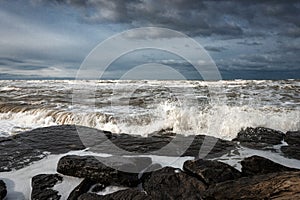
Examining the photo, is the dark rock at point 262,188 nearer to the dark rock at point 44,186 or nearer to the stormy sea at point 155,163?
the stormy sea at point 155,163

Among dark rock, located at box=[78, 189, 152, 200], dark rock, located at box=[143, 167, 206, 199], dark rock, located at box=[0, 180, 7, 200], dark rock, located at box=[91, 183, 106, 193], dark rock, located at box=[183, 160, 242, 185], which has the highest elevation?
dark rock, located at box=[183, 160, 242, 185]

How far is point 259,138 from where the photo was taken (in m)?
7.94

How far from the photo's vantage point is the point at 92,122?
13.5 meters

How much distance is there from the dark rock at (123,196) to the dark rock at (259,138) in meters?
3.77

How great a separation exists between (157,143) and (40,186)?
324 centimetres

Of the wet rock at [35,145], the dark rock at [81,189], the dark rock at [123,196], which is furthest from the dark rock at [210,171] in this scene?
the wet rock at [35,145]

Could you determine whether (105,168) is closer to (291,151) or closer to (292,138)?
(291,151)

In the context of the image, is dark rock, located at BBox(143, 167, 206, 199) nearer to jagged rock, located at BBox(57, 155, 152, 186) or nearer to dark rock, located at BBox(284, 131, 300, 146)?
jagged rock, located at BBox(57, 155, 152, 186)

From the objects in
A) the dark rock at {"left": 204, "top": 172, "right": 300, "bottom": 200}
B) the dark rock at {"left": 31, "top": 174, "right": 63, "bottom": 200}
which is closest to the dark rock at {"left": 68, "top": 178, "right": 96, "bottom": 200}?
the dark rock at {"left": 31, "top": 174, "right": 63, "bottom": 200}

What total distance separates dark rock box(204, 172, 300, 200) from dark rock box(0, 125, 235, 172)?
2375 mm

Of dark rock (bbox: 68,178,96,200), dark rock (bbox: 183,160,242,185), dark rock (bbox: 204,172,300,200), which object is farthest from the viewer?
dark rock (bbox: 68,178,96,200)

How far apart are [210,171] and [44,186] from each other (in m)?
2.93

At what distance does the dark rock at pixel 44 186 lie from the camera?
195 inches

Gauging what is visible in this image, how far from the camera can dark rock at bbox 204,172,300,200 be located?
3.52m
